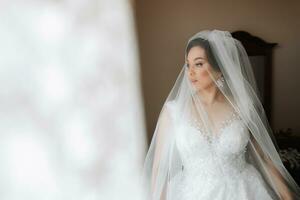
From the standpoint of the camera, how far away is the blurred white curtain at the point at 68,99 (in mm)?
Result: 156

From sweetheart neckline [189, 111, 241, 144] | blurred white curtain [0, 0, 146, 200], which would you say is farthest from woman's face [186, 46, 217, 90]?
blurred white curtain [0, 0, 146, 200]

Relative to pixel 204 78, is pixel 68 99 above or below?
above

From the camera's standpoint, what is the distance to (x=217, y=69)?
893 mm

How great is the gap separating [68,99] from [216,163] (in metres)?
0.76

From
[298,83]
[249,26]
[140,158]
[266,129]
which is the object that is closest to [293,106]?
[298,83]

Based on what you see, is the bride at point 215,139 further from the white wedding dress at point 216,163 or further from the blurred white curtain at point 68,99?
the blurred white curtain at point 68,99

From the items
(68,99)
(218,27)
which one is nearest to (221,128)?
(218,27)

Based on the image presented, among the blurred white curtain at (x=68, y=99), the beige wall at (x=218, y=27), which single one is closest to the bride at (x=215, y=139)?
the beige wall at (x=218, y=27)

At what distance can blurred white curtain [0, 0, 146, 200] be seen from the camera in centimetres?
16

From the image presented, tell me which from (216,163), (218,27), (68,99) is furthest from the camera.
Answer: (218,27)

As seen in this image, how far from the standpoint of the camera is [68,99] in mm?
175

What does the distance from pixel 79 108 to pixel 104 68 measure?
0.03m

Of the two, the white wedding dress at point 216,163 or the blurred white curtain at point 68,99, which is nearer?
the blurred white curtain at point 68,99

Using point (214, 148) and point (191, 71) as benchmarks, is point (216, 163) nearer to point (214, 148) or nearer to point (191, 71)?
point (214, 148)
